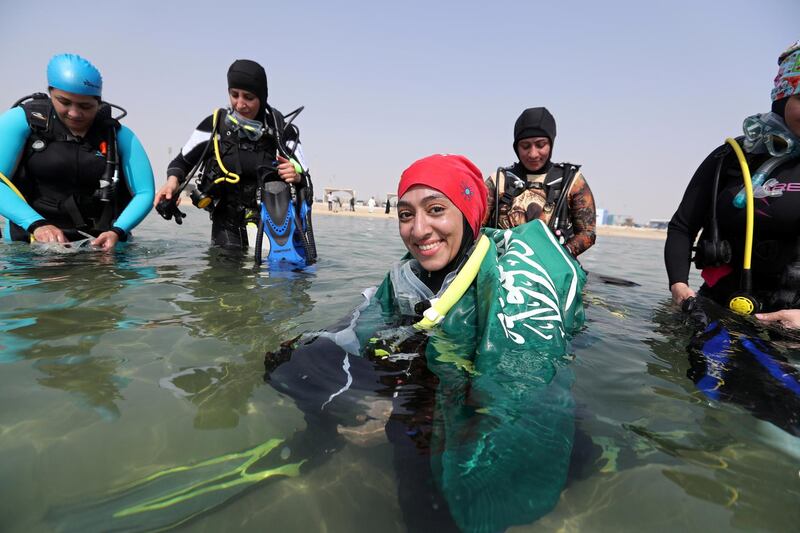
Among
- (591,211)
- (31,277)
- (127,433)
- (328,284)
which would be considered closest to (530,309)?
(127,433)

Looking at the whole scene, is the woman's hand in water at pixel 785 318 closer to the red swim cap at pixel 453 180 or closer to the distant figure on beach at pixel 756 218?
the distant figure on beach at pixel 756 218

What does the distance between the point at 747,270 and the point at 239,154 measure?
535 cm

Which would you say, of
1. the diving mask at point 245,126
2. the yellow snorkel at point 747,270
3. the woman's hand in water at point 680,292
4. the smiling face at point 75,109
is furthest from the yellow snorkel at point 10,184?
the yellow snorkel at point 747,270

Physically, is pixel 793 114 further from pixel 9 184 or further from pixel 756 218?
pixel 9 184


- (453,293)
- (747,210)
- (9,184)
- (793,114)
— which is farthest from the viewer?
(9,184)

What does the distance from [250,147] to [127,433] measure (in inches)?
179

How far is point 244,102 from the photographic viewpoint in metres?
4.96

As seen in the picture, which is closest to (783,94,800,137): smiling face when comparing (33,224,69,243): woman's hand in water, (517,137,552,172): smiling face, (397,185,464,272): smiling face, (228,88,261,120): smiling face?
(397,185,464,272): smiling face

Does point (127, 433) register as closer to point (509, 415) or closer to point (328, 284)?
point (509, 415)

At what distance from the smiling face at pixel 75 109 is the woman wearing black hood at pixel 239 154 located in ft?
3.15

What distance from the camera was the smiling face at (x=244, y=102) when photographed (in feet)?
16.0

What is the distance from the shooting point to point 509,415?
4.83 feet

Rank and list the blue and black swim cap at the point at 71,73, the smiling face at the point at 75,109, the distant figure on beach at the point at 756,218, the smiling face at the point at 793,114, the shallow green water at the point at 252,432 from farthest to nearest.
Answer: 1. the smiling face at the point at 75,109
2. the blue and black swim cap at the point at 71,73
3. the distant figure on beach at the point at 756,218
4. the smiling face at the point at 793,114
5. the shallow green water at the point at 252,432

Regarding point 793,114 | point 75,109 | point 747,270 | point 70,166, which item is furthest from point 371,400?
point 70,166
